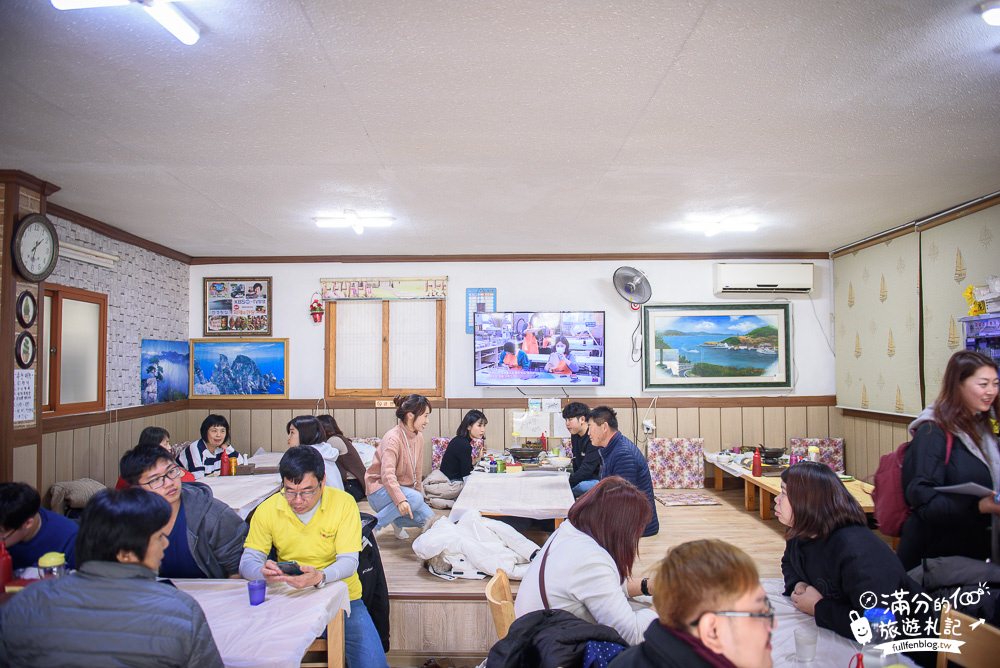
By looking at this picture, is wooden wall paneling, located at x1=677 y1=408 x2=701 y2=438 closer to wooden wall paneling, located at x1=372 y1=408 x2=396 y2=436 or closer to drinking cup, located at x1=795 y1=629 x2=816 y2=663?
wooden wall paneling, located at x1=372 y1=408 x2=396 y2=436

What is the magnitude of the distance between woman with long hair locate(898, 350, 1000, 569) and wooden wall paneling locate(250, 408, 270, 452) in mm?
5882

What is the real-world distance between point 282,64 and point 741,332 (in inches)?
245

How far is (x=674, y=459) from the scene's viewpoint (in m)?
7.35

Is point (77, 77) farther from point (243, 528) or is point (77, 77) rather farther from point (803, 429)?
point (803, 429)

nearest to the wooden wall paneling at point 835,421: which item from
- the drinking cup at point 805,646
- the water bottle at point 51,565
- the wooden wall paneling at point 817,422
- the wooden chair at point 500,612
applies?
the wooden wall paneling at point 817,422

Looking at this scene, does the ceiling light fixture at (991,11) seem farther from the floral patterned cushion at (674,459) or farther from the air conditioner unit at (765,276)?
the floral patterned cushion at (674,459)

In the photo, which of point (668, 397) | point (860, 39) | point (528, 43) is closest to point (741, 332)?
point (668, 397)

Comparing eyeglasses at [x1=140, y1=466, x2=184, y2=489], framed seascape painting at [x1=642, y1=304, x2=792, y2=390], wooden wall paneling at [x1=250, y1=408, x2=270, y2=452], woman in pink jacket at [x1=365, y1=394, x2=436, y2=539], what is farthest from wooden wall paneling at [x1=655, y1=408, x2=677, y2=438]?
eyeglasses at [x1=140, y1=466, x2=184, y2=489]

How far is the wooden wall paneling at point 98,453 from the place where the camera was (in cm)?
552

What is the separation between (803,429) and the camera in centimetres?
742

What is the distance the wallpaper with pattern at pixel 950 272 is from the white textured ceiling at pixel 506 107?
28cm

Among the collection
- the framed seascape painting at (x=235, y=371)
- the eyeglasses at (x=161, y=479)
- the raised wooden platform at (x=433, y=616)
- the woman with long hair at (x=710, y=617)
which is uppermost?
the framed seascape painting at (x=235, y=371)

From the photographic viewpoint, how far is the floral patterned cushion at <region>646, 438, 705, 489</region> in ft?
24.1

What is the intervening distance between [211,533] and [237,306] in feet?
17.4
